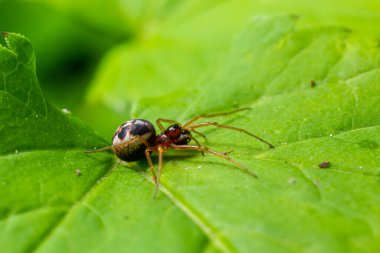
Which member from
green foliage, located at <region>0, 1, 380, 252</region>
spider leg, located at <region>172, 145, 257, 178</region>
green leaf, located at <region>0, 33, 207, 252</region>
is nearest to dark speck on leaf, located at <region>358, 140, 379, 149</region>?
green foliage, located at <region>0, 1, 380, 252</region>

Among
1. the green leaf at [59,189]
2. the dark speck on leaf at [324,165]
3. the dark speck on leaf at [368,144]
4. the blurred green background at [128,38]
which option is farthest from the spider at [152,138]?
the blurred green background at [128,38]

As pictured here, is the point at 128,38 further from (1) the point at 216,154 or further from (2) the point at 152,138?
(1) the point at 216,154

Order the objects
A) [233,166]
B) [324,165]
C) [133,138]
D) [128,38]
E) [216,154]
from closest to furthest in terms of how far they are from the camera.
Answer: [324,165]
[233,166]
[216,154]
[133,138]
[128,38]

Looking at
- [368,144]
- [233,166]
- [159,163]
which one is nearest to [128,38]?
[159,163]

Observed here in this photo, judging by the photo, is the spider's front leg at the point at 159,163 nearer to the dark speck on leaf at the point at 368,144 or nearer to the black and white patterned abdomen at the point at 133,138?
the black and white patterned abdomen at the point at 133,138

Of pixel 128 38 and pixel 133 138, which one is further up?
pixel 128 38

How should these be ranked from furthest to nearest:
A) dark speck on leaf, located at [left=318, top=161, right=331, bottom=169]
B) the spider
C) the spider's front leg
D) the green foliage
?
the spider, the spider's front leg, dark speck on leaf, located at [left=318, top=161, right=331, bottom=169], the green foliage

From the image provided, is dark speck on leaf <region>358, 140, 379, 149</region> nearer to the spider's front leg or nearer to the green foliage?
the green foliage
